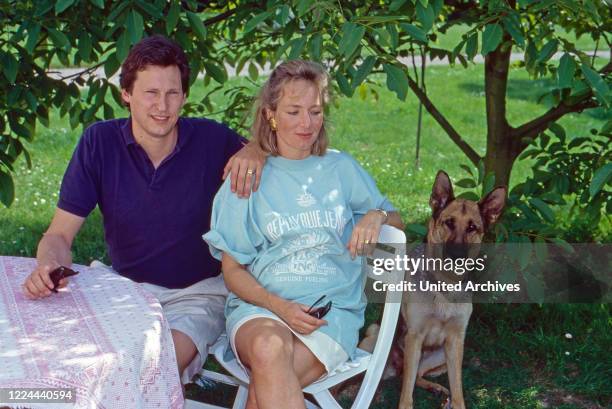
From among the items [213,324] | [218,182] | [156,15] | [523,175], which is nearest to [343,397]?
[213,324]

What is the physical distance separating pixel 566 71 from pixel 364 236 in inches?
38.0

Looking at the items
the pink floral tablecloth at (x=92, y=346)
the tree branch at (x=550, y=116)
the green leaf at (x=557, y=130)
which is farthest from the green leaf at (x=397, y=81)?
the tree branch at (x=550, y=116)

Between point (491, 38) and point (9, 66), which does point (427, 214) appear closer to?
point (491, 38)

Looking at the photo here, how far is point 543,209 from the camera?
3736 millimetres

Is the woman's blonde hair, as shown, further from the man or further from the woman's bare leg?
the woman's bare leg

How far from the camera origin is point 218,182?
10.9ft

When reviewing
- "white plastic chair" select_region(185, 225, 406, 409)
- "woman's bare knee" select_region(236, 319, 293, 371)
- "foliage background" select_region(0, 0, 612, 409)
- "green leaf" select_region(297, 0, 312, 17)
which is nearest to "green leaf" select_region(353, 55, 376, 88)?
"foliage background" select_region(0, 0, 612, 409)

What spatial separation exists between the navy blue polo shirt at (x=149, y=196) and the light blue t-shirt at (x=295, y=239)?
9.2 inches

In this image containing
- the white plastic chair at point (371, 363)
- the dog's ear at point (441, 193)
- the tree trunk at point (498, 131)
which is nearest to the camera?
the white plastic chair at point (371, 363)

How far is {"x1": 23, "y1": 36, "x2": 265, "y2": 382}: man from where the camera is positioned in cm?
311

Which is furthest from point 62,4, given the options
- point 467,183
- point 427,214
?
point 427,214

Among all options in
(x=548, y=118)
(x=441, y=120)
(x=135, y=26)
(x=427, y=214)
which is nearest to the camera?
(x=135, y=26)

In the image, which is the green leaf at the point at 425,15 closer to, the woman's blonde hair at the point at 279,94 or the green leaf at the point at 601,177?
the woman's blonde hair at the point at 279,94

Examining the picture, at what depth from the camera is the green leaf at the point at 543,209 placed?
373 centimetres
